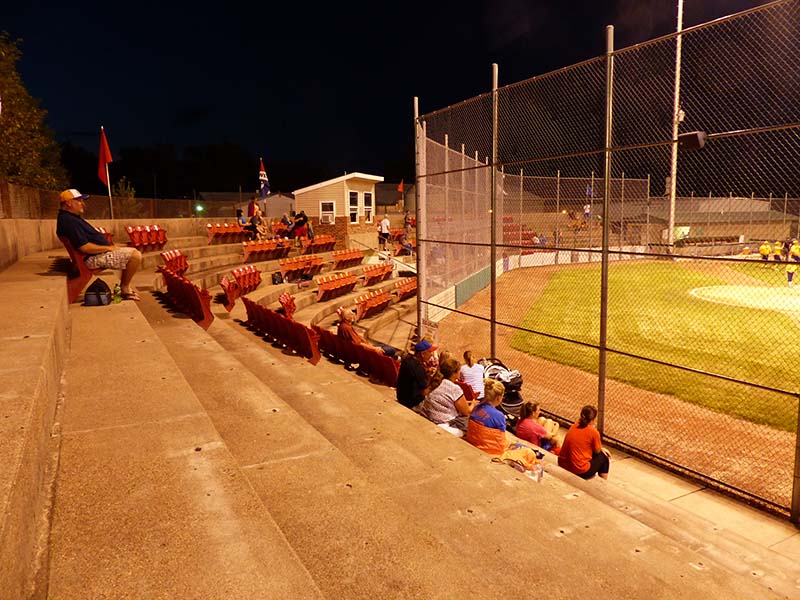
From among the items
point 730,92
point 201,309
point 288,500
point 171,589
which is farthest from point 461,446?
point 730,92

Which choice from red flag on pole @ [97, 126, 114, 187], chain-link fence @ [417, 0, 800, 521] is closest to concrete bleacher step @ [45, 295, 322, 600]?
chain-link fence @ [417, 0, 800, 521]

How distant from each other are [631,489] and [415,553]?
3.92 meters

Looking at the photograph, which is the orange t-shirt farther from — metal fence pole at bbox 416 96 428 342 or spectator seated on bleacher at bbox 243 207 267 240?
spectator seated on bleacher at bbox 243 207 267 240

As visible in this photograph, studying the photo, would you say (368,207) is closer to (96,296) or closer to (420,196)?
(420,196)

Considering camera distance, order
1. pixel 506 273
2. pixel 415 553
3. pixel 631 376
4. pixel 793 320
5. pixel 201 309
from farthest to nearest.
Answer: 1. pixel 506 273
2. pixel 793 320
3. pixel 631 376
4. pixel 201 309
5. pixel 415 553

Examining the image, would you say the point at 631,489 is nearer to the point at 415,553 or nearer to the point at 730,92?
the point at 415,553

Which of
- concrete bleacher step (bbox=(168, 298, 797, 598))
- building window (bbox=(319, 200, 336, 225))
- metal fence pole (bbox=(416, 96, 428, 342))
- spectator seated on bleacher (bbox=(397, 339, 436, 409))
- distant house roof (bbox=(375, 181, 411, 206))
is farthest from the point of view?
distant house roof (bbox=(375, 181, 411, 206))

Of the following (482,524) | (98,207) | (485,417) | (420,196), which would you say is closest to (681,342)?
(420,196)

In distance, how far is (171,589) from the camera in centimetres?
218

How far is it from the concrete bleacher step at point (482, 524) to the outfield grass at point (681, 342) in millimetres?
4793

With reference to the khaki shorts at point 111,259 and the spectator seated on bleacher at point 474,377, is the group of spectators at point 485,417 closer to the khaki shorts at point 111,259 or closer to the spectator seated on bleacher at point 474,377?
the spectator seated on bleacher at point 474,377

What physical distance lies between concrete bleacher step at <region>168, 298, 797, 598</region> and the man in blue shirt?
148 inches

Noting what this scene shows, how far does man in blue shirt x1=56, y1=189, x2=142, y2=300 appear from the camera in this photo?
285 inches

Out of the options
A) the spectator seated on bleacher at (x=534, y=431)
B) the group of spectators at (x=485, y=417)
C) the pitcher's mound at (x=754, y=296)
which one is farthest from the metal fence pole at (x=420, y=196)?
the pitcher's mound at (x=754, y=296)
